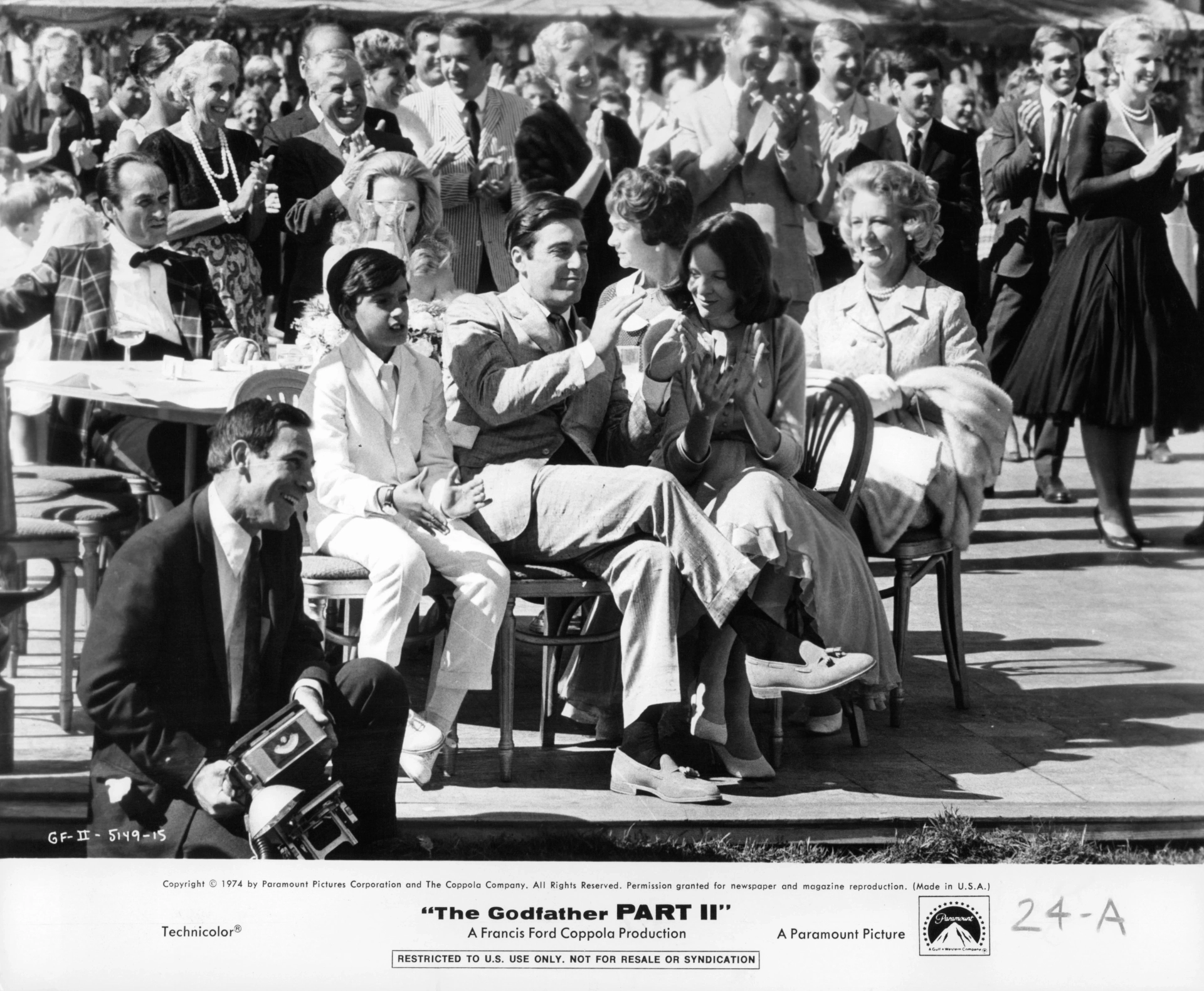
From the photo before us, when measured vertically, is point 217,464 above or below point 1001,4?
below

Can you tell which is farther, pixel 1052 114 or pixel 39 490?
pixel 1052 114

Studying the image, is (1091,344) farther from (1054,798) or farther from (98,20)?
(98,20)

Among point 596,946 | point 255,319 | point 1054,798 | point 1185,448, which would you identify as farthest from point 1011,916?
point 255,319

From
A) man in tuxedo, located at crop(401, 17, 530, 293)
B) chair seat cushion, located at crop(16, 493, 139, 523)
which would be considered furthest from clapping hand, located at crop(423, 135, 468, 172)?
chair seat cushion, located at crop(16, 493, 139, 523)

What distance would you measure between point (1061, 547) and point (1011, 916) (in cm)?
231

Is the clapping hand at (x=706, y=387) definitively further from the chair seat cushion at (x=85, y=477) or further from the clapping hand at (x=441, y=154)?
the chair seat cushion at (x=85, y=477)

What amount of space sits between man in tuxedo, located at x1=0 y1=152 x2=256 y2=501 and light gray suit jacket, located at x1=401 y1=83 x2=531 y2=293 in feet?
2.21

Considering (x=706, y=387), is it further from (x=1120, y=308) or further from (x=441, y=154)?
(x=1120, y=308)

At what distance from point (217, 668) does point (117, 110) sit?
1.90m

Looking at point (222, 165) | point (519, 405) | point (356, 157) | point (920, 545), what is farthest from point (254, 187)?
point (920, 545)

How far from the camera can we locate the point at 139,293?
5371 millimetres

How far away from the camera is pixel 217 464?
14.0 feet

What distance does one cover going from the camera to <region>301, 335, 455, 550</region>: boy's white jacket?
4676 millimetres

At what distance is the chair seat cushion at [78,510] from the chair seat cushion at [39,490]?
14 millimetres
